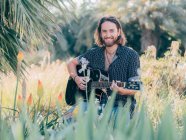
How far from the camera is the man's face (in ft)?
12.6

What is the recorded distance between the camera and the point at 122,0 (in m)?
19.5

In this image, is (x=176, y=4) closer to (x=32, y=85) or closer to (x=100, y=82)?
(x=32, y=85)

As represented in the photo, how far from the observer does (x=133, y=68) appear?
3.75 m

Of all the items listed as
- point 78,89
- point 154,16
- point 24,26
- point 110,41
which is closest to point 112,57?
point 110,41

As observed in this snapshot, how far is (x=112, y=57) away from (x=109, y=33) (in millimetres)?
175

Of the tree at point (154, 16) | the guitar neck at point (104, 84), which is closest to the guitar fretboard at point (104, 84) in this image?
the guitar neck at point (104, 84)

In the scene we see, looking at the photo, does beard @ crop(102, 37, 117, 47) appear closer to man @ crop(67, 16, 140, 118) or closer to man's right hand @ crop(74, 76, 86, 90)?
man @ crop(67, 16, 140, 118)

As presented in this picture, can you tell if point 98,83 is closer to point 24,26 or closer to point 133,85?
point 133,85

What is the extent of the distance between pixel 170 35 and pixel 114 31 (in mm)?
16003

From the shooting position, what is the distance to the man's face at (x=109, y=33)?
12.6 ft

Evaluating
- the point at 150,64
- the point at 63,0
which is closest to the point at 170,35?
the point at 150,64

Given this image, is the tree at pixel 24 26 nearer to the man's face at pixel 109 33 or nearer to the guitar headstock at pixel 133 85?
the man's face at pixel 109 33

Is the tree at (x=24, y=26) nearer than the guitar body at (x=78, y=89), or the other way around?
the guitar body at (x=78, y=89)

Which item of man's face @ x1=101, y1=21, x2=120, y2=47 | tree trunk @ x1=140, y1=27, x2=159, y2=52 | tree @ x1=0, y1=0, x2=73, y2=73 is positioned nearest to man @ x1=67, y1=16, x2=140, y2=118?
man's face @ x1=101, y1=21, x2=120, y2=47
